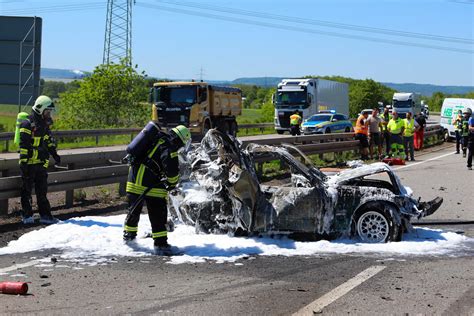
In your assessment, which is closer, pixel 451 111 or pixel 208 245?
pixel 208 245

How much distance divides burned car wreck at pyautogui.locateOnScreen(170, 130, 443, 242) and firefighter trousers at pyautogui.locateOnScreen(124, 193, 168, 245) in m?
0.88

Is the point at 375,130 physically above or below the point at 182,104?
below

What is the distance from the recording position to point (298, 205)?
8.70 m

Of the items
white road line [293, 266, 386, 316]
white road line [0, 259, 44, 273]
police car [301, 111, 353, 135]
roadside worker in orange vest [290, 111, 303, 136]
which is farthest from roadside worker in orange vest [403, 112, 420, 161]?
white road line [0, 259, 44, 273]

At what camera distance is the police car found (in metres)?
33.9

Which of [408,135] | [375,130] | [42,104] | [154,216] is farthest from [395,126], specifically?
[154,216]

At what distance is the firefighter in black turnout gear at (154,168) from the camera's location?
27.0 ft

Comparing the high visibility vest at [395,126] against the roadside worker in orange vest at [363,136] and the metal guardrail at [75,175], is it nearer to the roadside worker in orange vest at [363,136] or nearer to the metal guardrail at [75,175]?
the roadside worker in orange vest at [363,136]

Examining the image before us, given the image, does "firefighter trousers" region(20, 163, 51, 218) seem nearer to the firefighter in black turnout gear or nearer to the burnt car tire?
the firefighter in black turnout gear

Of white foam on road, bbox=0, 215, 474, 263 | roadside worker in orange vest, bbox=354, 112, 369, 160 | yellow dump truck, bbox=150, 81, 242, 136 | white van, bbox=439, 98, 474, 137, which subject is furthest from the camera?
white van, bbox=439, 98, 474, 137

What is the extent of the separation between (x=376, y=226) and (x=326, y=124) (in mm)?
25766

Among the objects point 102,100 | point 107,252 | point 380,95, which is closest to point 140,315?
point 107,252

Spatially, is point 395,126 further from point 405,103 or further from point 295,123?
point 405,103

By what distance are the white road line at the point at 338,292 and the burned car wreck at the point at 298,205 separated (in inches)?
53.2
